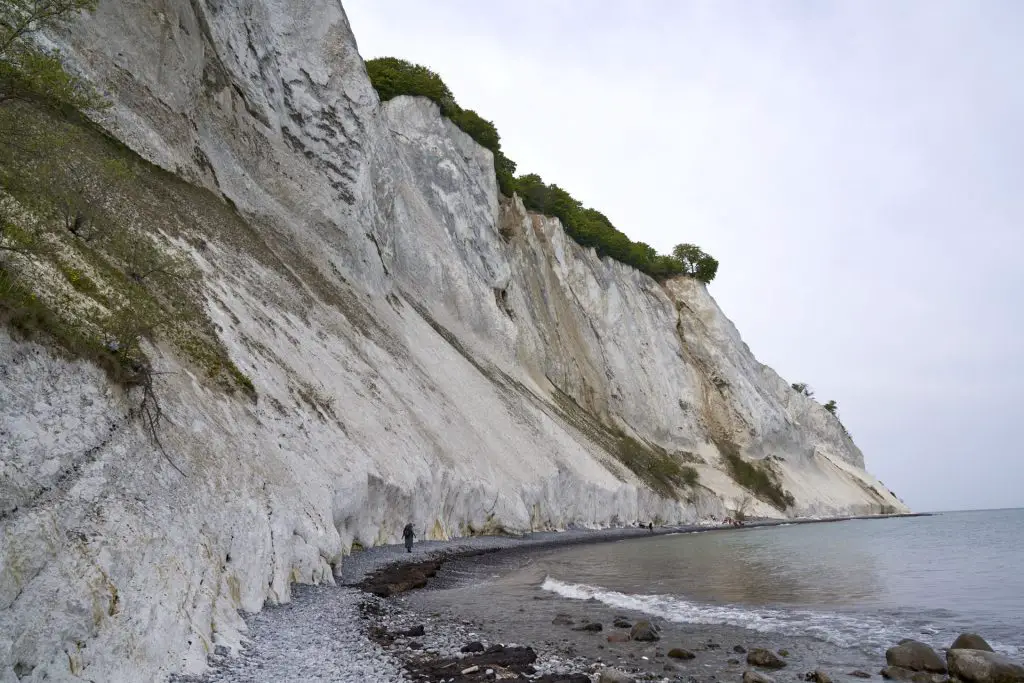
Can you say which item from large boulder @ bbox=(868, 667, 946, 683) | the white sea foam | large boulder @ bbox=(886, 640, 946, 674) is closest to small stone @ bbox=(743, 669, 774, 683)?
large boulder @ bbox=(868, 667, 946, 683)

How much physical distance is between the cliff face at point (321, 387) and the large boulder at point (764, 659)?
28.4 feet

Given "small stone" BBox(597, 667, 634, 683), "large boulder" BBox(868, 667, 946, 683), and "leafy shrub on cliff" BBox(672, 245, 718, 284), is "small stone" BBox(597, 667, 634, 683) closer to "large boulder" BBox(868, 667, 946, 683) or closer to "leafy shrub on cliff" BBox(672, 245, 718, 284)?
"large boulder" BBox(868, 667, 946, 683)

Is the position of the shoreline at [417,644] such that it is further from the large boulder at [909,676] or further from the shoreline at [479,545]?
the large boulder at [909,676]

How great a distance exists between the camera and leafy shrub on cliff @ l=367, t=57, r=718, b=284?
55.4 m

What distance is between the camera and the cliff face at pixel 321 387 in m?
8.45

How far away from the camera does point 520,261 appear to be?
62.3 m

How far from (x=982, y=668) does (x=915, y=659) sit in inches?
41.3

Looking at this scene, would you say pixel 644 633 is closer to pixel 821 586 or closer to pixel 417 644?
pixel 417 644

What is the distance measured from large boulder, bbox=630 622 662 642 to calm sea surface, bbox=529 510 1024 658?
2116mm

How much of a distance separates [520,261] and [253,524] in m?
51.3

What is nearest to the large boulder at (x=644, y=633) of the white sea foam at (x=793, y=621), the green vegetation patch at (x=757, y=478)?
the white sea foam at (x=793, y=621)

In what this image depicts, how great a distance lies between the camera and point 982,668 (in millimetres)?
9953

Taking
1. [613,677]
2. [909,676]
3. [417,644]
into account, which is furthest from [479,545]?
[909,676]

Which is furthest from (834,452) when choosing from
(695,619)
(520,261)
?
(695,619)
